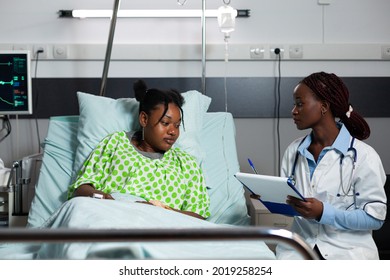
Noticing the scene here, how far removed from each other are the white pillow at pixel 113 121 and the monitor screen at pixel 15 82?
0.46 meters

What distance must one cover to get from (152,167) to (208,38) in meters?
1.47

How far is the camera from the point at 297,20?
12.9 feet

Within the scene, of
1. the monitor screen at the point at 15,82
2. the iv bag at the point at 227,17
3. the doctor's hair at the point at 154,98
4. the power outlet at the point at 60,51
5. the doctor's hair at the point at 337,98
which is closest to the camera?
the doctor's hair at the point at 337,98

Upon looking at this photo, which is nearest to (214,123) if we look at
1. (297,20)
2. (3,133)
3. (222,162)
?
(222,162)

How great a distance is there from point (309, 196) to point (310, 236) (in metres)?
0.16

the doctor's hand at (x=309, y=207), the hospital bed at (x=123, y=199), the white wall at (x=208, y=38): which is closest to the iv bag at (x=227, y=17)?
the white wall at (x=208, y=38)

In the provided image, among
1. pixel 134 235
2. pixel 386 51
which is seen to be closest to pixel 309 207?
pixel 134 235

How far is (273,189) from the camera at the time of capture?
2.16 m

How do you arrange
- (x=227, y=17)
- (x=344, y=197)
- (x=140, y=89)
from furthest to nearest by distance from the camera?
1. (x=227, y=17)
2. (x=140, y=89)
3. (x=344, y=197)

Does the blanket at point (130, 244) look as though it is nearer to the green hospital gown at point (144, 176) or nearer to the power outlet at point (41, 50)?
the green hospital gown at point (144, 176)

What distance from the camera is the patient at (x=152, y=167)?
2645 mm

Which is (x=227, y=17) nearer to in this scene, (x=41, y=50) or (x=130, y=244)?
(x=41, y=50)

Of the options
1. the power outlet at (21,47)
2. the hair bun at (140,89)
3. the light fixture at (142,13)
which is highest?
the light fixture at (142,13)

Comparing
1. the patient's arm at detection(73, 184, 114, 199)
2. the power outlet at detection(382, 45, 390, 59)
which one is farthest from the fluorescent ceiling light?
the patient's arm at detection(73, 184, 114, 199)
